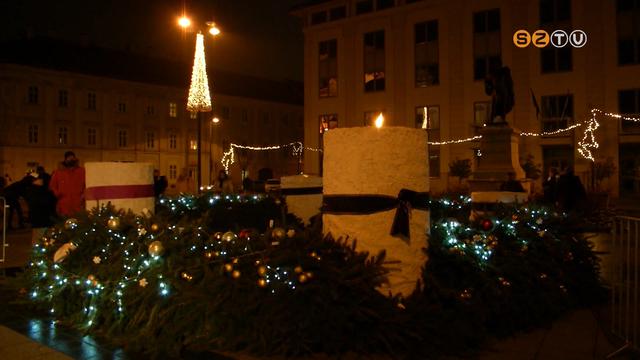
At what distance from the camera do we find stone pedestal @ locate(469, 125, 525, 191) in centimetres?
1587

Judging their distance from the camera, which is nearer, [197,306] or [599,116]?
[197,306]

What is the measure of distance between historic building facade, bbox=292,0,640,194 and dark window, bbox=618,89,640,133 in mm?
60

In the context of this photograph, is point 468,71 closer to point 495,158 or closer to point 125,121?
point 495,158

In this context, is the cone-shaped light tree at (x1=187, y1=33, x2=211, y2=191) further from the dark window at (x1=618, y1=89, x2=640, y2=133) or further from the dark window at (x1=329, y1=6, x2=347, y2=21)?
the dark window at (x1=329, y1=6, x2=347, y2=21)

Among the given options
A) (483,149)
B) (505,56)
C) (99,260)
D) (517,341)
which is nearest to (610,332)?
(517,341)

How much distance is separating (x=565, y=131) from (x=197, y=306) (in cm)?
3660

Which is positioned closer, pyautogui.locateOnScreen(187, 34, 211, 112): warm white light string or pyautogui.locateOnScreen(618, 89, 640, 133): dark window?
pyautogui.locateOnScreen(187, 34, 211, 112): warm white light string

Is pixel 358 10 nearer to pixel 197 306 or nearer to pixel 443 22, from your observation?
pixel 443 22


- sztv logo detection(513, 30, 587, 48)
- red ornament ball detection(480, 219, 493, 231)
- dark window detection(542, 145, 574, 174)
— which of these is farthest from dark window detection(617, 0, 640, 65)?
red ornament ball detection(480, 219, 493, 231)

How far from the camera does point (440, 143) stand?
42344 millimetres

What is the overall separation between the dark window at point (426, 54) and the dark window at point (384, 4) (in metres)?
2.96

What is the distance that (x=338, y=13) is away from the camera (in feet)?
160

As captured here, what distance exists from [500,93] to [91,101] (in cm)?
4772

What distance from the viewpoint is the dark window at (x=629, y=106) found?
36.1 metres
